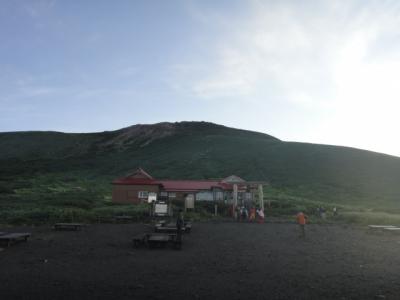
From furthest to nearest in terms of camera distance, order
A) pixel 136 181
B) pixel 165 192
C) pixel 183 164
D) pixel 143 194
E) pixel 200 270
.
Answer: pixel 183 164, pixel 165 192, pixel 136 181, pixel 143 194, pixel 200 270

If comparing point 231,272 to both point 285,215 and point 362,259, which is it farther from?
point 285,215

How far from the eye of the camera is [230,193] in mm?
50875

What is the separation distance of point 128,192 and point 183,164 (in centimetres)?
4137

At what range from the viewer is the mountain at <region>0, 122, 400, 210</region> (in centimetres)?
7085

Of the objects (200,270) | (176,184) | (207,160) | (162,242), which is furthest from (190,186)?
(207,160)

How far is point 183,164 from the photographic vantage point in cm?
9144

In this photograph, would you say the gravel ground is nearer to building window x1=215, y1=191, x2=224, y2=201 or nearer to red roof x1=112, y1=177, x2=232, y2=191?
building window x1=215, y1=191, x2=224, y2=201

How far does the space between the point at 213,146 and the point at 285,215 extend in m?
71.2

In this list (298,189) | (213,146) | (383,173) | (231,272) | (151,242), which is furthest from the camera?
(213,146)

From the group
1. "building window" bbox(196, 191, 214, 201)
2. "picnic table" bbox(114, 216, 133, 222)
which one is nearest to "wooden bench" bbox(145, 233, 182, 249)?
"picnic table" bbox(114, 216, 133, 222)

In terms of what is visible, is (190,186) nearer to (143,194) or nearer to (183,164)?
(143,194)

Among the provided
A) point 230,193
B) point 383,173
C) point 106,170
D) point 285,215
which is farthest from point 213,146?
point 285,215

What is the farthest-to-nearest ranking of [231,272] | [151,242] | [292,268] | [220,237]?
[220,237], [151,242], [292,268], [231,272]

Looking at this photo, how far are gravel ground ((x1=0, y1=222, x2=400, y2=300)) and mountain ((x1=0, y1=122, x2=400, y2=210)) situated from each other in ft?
132
